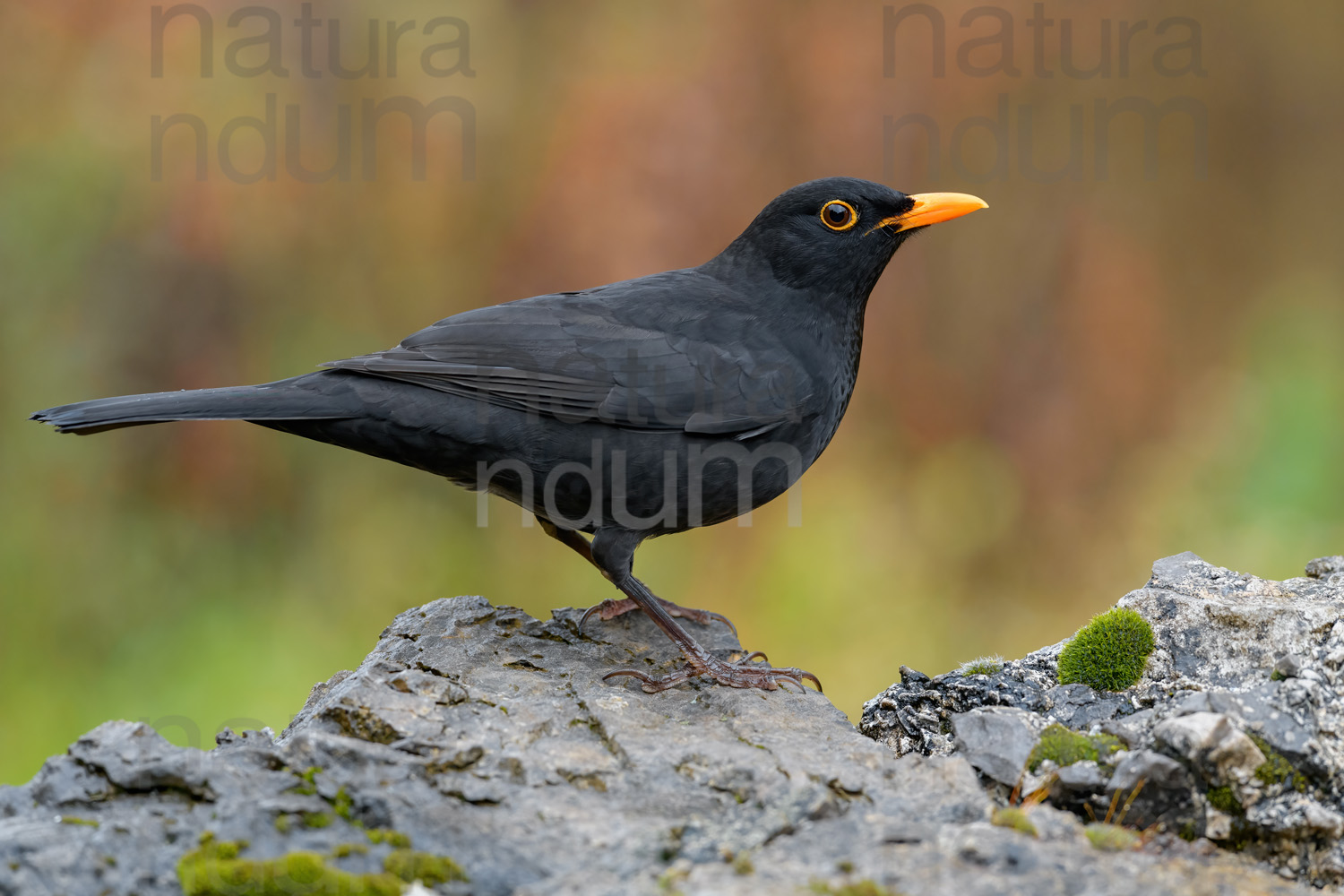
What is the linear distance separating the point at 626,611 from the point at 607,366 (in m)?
1.09

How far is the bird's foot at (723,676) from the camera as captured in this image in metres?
3.96

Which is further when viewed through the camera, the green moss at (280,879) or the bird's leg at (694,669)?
the bird's leg at (694,669)

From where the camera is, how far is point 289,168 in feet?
26.9

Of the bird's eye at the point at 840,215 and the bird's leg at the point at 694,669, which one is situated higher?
the bird's eye at the point at 840,215

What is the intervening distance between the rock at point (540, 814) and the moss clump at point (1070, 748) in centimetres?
15

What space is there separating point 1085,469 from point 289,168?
6451 mm

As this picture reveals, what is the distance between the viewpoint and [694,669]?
4121 mm

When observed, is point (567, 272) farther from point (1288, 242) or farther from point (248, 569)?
point (1288, 242)

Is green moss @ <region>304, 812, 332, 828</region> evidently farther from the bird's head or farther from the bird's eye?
the bird's eye

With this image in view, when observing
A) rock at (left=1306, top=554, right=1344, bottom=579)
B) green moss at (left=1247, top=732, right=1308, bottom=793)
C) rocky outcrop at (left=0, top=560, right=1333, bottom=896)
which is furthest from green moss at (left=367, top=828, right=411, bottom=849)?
rock at (left=1306, top=554, right=1344, bottom=579)

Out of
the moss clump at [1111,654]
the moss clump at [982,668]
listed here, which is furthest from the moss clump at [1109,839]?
the moss clump at [982,668]

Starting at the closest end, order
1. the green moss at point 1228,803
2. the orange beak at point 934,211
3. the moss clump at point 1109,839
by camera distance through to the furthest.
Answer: the moss clump at point 1109,839 → the green moss at point 1228,803 → the orange beak at point 934,211

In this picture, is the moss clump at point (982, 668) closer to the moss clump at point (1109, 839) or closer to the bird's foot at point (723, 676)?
the bird's foot at point (723, 676)

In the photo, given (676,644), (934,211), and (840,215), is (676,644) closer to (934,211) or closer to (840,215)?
(840,215)
